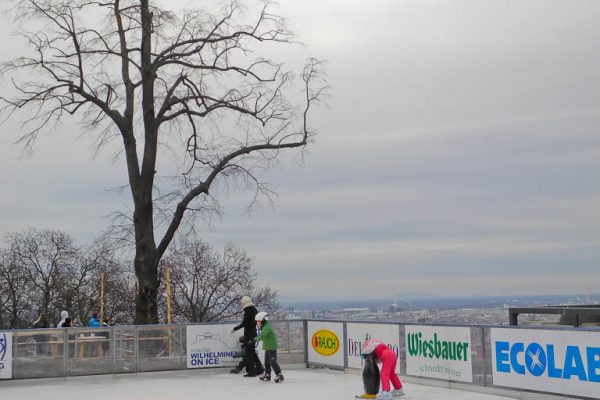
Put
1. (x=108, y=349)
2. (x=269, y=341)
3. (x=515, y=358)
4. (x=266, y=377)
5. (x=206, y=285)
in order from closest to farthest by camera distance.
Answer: (x=515, y=358) → (x=269, y=341) → (x=266, y=377) → (x=108, y=349) → (x=206, y=285)

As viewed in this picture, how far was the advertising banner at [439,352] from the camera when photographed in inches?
665

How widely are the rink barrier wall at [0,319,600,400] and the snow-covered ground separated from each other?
0.87 feet

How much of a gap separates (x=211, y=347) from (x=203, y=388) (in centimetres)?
412

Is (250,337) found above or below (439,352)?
above

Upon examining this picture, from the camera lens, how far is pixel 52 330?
71.5 ft

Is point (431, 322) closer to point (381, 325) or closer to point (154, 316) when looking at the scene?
point (381, 325)

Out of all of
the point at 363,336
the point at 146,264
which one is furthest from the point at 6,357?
the point at 363,336

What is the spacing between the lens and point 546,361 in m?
14.7

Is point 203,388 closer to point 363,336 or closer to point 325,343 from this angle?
point 363,336

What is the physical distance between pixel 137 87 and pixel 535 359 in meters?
20.9

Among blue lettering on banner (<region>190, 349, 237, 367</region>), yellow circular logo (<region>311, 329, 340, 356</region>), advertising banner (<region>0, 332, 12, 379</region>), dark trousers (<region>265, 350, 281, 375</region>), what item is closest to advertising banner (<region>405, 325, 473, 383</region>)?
dark trousers (<region>265, 350, 281, 375</region>)

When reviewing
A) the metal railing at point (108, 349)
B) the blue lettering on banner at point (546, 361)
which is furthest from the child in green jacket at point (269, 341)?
the blue lettering on banner at point (546, 361)

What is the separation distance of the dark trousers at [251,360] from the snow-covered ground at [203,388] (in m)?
0.37

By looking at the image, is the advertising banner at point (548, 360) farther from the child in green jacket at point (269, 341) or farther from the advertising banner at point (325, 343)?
the advertising banner at point (325, 343)
